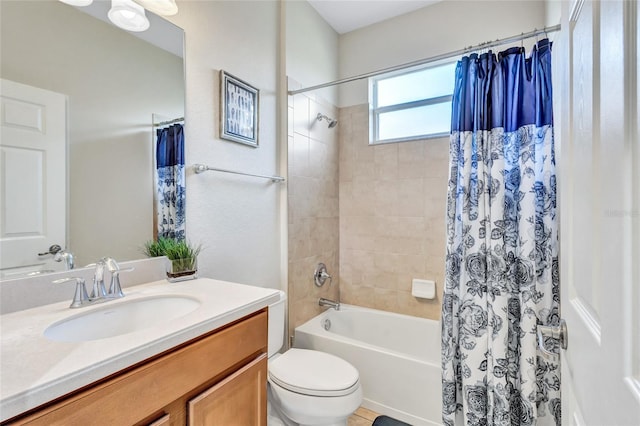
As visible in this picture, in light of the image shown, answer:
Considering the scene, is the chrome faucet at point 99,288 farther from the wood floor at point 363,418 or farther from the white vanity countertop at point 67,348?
the wood floor at point 363,418

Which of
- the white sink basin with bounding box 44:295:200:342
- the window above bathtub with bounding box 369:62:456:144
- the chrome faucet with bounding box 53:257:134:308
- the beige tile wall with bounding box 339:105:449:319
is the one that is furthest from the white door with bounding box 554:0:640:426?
the window above bathtub with bounding box 369:62:456:144

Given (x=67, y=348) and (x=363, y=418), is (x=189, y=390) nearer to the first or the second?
(x=67, y=348)

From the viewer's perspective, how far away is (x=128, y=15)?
112 cm

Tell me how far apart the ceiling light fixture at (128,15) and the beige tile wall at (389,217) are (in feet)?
5.67

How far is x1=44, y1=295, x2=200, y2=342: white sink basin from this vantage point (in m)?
0.83

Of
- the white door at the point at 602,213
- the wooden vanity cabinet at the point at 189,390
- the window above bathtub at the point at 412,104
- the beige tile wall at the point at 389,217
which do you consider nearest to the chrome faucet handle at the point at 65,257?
the wooden vanity cabinet at the point at 189,390

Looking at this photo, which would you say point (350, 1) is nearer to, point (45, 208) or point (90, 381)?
point (45, 208)

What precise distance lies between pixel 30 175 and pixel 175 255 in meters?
0.54

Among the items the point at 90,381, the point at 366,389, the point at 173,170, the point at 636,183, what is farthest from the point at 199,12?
the point at 366,389

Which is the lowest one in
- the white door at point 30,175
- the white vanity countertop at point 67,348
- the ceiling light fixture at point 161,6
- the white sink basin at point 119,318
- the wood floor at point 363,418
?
the wood floor at point 363,418

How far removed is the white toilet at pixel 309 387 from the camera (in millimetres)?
1336

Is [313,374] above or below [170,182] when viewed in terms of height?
below

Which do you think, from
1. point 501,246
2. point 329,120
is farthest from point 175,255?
point 329,120

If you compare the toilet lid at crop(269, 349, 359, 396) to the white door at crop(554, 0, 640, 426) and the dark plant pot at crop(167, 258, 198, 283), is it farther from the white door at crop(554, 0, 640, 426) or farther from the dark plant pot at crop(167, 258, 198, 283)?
the white door at crop(554, 0, 640, 426)
